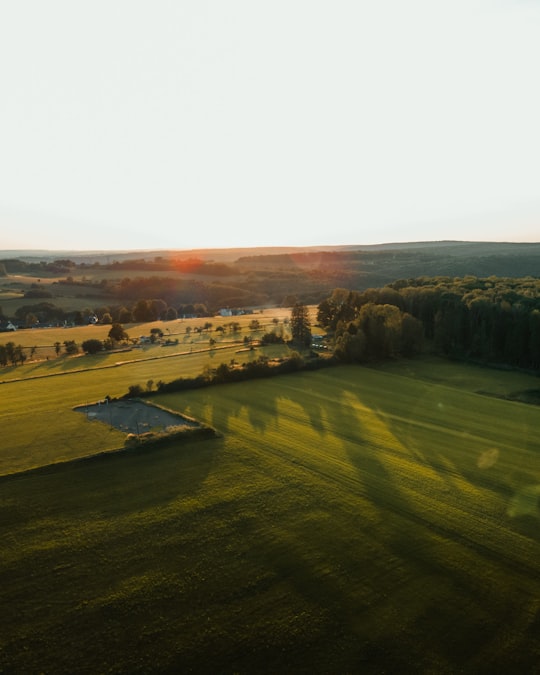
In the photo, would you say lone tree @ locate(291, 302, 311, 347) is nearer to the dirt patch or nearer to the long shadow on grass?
the dirt patch

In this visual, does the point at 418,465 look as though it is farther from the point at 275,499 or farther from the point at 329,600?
the point at 329,600

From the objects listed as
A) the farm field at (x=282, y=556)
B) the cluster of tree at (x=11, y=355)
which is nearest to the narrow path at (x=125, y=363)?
the cluster of tree at (x=11, y=355)

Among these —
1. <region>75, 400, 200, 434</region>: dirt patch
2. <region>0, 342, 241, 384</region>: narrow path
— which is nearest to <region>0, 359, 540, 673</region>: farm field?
<region>75, 400, 200, 434</region>: dirt patch

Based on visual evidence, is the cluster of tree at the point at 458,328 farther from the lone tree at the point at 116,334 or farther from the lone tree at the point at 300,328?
the lone tree at the point at 116,334

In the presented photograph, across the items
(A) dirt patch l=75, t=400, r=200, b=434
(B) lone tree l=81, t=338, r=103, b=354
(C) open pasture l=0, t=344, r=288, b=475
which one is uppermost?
(B) lone tree l=81, t=338, r=103, b=354

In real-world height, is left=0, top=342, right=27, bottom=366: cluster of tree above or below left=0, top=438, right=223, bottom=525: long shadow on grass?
above
